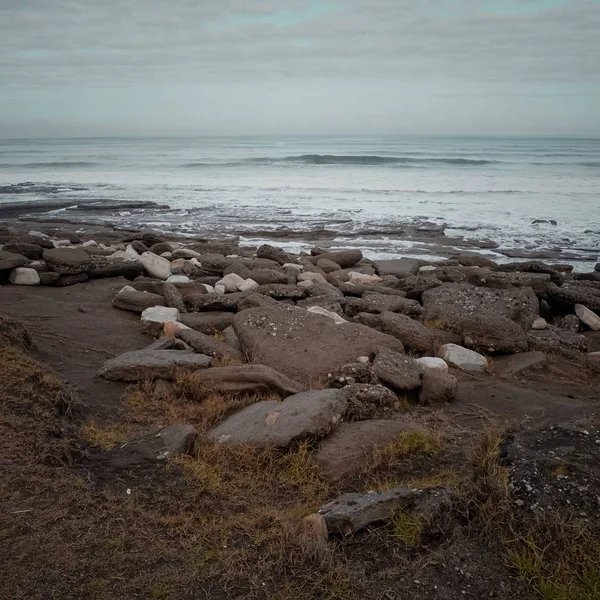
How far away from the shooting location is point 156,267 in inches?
384

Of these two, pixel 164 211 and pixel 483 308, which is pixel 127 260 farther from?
pixel 164 211

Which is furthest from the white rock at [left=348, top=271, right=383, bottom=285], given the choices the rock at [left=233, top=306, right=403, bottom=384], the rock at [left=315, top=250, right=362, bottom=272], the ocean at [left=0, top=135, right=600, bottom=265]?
the rock at [left=233, top=306, right=403, bottom=384]

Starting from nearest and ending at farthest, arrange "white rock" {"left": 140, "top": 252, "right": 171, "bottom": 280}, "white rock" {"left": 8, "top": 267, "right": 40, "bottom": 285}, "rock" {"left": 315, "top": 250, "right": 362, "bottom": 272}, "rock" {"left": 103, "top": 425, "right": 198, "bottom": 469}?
"rock" {"left": 103, "top": 425, "right": 198, "bottom": 469}, "white rock" {"left": 8, "top": 267, "right": 40, "bottom": 285}, "white rock" {"left": 140, "top": 252, "right": 171, "bottom": 280}, "rock" {"left": 315, "top": 250, "right": 362, "bottom": 272}

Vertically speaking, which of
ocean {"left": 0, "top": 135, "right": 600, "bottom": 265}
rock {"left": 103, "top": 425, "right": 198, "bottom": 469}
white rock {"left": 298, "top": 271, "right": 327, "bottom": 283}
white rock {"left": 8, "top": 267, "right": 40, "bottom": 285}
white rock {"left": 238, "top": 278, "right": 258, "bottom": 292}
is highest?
white rock {"left": 8, "top": 267, "right": 40, "bottom": 285}

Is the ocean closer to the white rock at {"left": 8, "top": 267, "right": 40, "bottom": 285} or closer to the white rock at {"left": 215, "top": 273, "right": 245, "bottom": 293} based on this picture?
the white rock at {"left": 215, "top": 273, "right": 245, "bottom": 293}

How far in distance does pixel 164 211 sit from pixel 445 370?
1978cm

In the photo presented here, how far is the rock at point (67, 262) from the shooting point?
873cm

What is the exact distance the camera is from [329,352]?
5.91 metres

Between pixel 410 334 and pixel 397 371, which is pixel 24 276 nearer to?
pixel 410 334

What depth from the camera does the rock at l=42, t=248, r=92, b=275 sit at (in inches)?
344

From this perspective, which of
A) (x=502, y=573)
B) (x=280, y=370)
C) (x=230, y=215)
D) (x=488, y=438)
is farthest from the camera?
(x=230, y=215)

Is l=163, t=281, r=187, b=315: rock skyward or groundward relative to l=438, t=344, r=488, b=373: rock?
skyward

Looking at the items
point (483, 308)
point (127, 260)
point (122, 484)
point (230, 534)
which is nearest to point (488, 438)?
point (230, 534)

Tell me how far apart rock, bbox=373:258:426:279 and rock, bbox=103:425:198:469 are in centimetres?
823
